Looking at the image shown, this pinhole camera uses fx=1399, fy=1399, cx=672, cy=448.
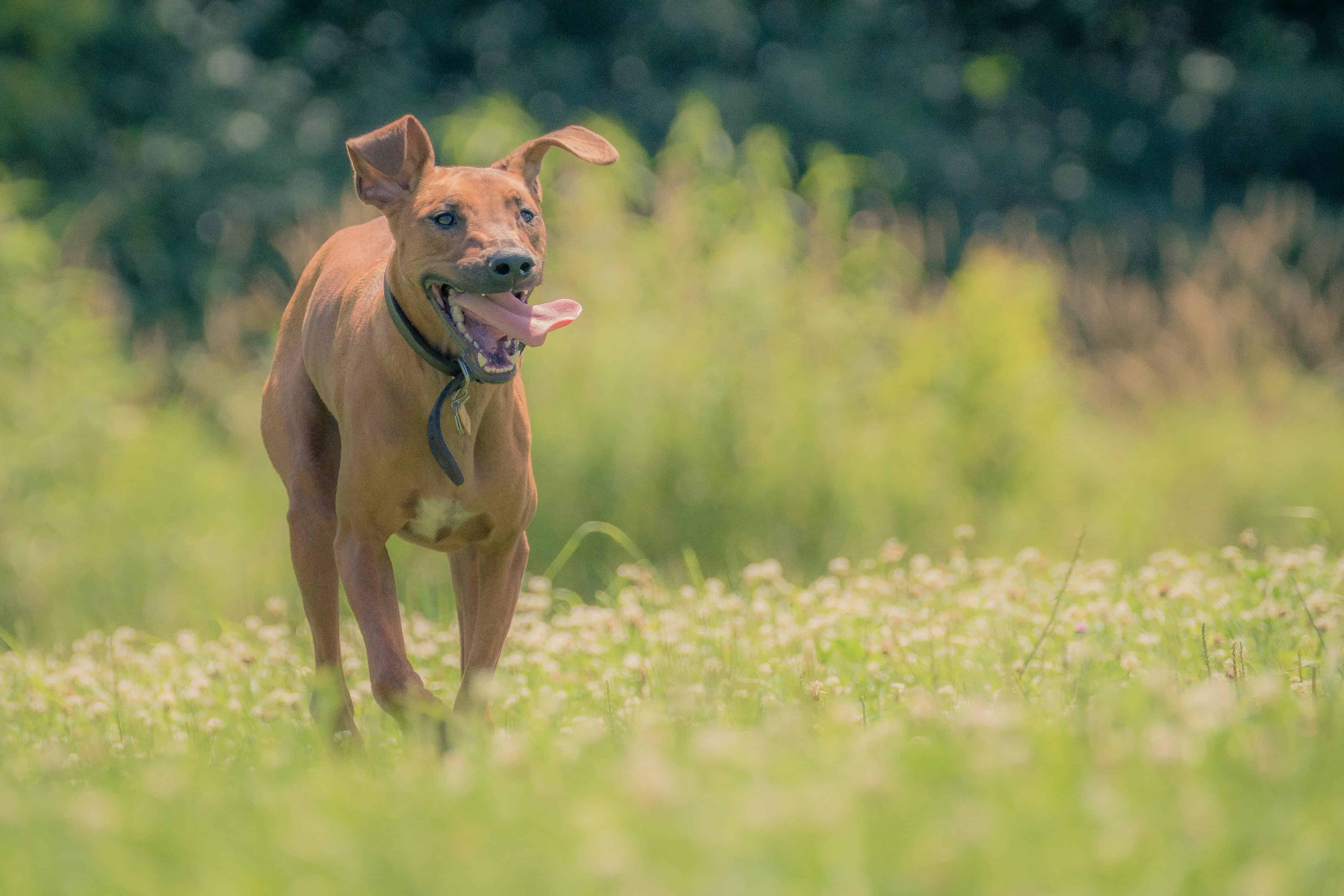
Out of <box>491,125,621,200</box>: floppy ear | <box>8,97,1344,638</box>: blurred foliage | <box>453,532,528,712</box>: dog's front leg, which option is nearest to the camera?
<box>453,532,528,712</box>: dog's front leg

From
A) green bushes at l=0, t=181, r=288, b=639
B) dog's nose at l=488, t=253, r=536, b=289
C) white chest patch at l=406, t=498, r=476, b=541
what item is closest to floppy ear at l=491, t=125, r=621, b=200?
dog's nose at l=488, t=253, r=536, b=289

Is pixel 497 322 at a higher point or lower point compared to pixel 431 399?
higher

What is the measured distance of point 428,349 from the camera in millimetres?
4062

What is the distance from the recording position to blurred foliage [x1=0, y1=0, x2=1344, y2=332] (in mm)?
16828

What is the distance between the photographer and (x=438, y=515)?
410cm

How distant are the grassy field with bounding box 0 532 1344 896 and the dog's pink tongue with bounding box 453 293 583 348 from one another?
103cm

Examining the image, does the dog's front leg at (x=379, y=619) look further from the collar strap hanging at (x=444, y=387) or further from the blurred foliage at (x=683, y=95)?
the blurred foliage at (x=683, y=95)

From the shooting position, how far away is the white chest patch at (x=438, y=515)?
409cm

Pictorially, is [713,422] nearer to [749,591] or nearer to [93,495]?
[749,591]

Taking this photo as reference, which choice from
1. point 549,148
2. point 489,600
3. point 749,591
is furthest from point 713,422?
point 489,600

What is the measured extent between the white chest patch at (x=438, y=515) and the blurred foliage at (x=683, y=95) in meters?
10.9

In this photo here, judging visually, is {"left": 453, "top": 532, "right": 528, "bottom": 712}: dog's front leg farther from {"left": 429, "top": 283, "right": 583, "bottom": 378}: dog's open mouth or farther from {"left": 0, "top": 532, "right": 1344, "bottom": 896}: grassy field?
{"left": 429, "top": 283, "right": 583, "bottom": 378}: dog's open mouth

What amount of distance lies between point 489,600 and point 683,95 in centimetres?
1514

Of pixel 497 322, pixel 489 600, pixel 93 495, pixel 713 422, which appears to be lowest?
pixel 93 495
